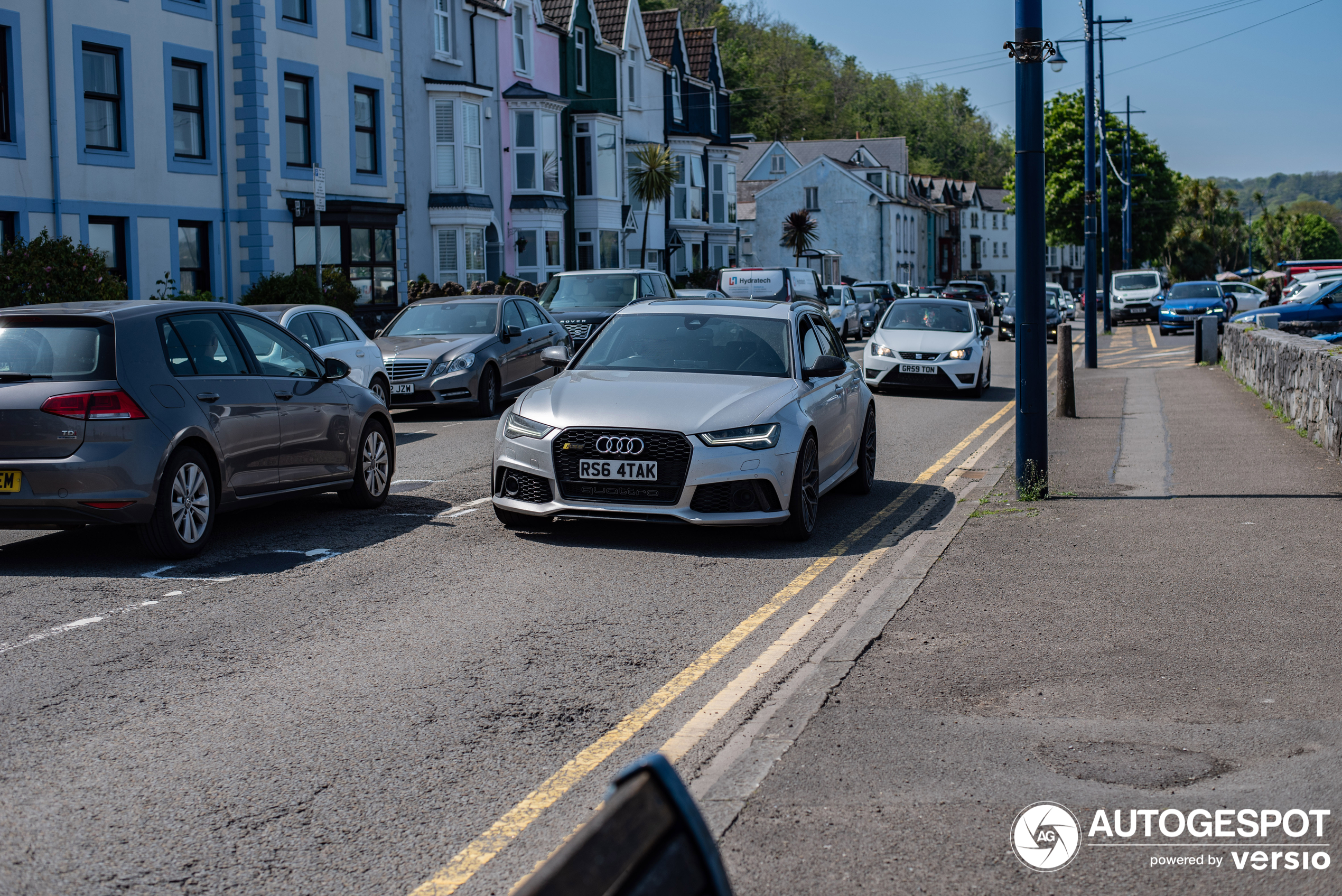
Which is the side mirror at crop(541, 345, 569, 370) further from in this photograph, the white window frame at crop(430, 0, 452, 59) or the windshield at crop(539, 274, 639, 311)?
the white window frame at crop(430, 0, 452, 59)

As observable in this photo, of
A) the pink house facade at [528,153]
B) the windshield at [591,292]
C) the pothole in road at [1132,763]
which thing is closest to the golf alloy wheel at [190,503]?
the pothole in road at [1132,763]

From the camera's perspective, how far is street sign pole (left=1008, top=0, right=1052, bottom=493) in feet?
33.0

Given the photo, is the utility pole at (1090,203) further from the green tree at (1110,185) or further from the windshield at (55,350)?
the green tree at (1110,185)

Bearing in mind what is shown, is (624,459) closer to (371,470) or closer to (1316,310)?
(371,470)

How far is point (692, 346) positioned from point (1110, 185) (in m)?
76.9

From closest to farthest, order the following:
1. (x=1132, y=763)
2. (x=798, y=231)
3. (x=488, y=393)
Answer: (x=1132, y=763) < (x=488, y=393) < (x=798, y=231)

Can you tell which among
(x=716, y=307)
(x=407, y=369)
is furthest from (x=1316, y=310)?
(x=716, y=307)

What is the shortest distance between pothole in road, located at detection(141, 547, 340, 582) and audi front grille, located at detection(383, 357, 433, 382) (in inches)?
351

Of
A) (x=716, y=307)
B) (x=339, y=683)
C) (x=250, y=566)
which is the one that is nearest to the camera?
(x=339, y=683)

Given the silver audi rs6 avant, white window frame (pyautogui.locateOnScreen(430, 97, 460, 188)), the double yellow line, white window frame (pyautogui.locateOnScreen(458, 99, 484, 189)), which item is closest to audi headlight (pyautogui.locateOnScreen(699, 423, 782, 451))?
the silver audi rs6 avant

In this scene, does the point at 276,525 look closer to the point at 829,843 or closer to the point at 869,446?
the point at 869,446

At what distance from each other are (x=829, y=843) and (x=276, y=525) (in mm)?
6876

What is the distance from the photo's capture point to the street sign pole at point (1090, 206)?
28609 mm

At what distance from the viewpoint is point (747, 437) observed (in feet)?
28.2
